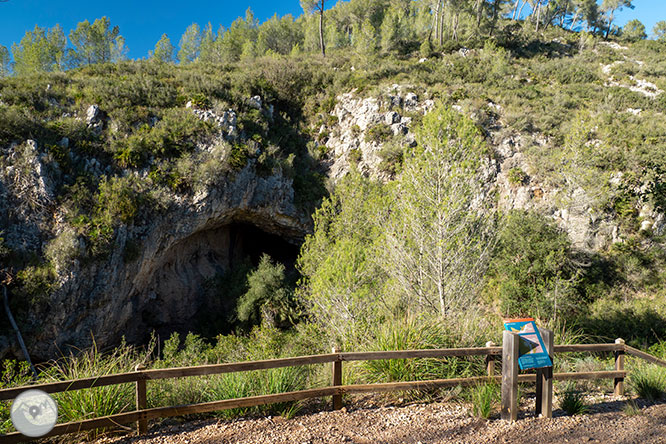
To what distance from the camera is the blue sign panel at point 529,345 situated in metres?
3.78

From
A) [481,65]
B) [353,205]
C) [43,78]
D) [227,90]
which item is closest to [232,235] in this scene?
[227,90]

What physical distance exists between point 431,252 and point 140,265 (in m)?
13.2

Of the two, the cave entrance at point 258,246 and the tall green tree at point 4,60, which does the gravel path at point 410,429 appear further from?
the tall green tree at point 4,60

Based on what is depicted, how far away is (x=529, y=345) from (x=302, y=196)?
17191 mm

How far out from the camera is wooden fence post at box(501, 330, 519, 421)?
3744 millimetres

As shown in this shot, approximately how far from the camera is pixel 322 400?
14.5 ft

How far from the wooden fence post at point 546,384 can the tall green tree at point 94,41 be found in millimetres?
40307

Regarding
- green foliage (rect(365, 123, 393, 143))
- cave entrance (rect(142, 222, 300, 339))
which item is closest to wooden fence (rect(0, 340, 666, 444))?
cave entrance (rect(142, 222, 300, 339))

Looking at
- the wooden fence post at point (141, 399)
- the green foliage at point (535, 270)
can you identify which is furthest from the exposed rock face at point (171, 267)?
the wooden fence post at point (141, 399)

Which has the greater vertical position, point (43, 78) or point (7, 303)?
point (43, 78)

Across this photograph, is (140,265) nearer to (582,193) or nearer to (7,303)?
(7,303)

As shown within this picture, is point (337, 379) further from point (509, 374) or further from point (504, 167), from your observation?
point (504, 167)

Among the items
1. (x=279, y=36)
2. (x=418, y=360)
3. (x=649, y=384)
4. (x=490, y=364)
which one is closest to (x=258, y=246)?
(x=418, y=360)

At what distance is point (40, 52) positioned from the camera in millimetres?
28312
